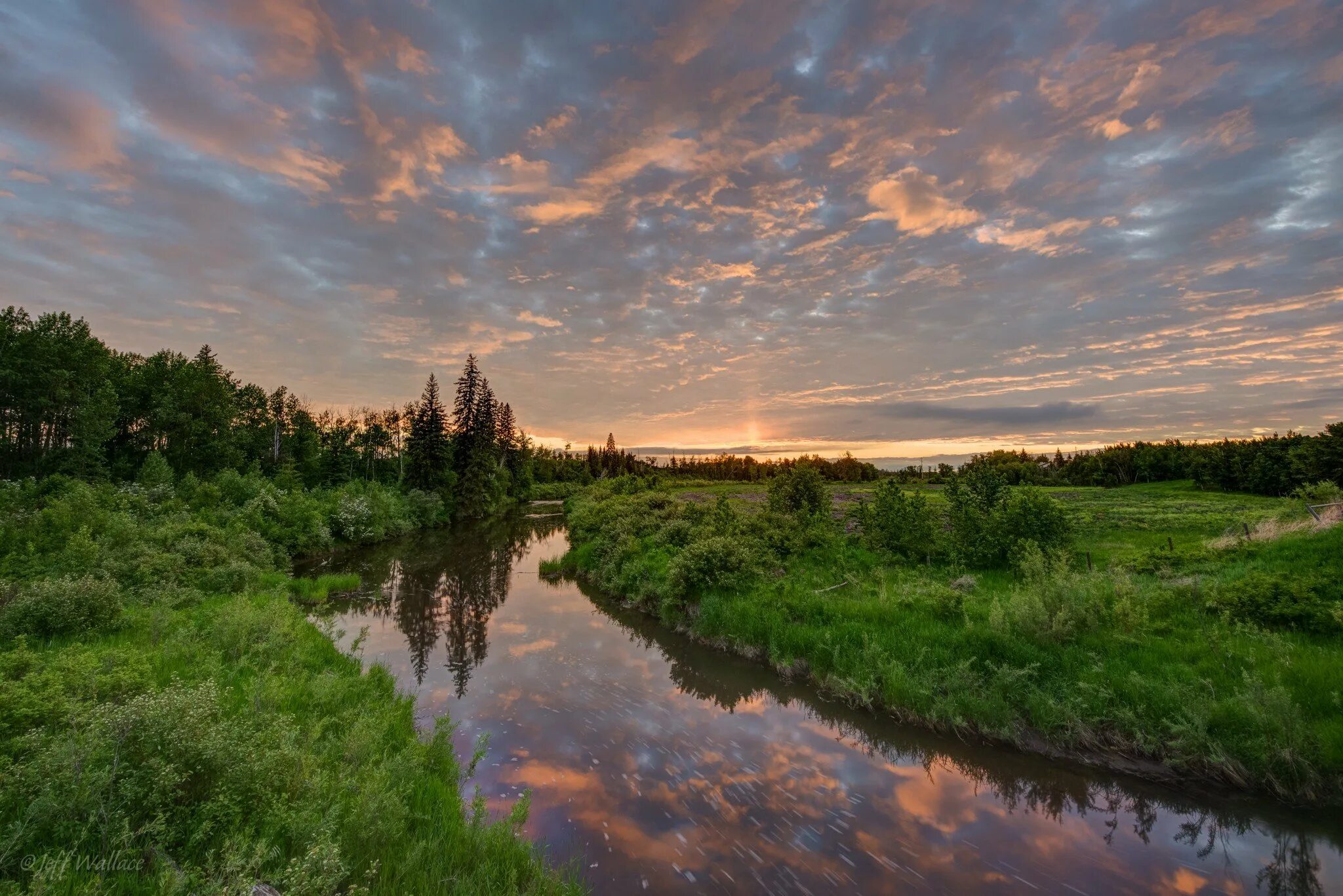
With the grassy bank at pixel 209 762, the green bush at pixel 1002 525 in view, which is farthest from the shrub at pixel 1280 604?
the grassy bank at pixel 209 762

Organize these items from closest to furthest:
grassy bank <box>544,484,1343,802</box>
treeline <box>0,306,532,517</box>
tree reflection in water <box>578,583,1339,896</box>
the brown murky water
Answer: the brown murky water
tree reflection in water <box>578,583,1339,896</box>
grassy bank <box>544,484,1343,802</box>
treeline <box>0,306,532,517</box>

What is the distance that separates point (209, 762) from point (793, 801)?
8202 millimetres

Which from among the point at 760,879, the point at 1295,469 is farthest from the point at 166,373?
the point at 1295,469

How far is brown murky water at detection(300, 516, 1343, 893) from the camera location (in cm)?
705

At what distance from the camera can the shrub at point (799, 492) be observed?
27812 mm

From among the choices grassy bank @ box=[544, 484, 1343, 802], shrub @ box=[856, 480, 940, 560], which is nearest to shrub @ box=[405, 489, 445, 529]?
grassy bank @ box=[544, 484, 1343, 802]

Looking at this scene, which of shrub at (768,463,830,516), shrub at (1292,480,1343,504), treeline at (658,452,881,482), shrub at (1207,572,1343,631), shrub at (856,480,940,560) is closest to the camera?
shrub at (1207,572,1343,631)

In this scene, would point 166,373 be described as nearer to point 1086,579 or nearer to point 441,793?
point 441,793

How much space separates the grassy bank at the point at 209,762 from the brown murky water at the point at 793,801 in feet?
5.79

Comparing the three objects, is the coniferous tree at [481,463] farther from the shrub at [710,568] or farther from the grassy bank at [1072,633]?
the shrub at [710,568]

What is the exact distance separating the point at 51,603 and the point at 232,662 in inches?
153

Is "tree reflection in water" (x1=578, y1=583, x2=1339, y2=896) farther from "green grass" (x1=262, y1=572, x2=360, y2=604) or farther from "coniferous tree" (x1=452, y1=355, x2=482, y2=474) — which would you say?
"coniferous tree" (x1=452, y1=355, x2=482, y2=474)

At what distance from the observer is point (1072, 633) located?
11.5 m

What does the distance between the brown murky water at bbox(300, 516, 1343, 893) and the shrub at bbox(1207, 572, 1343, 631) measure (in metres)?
5.43
